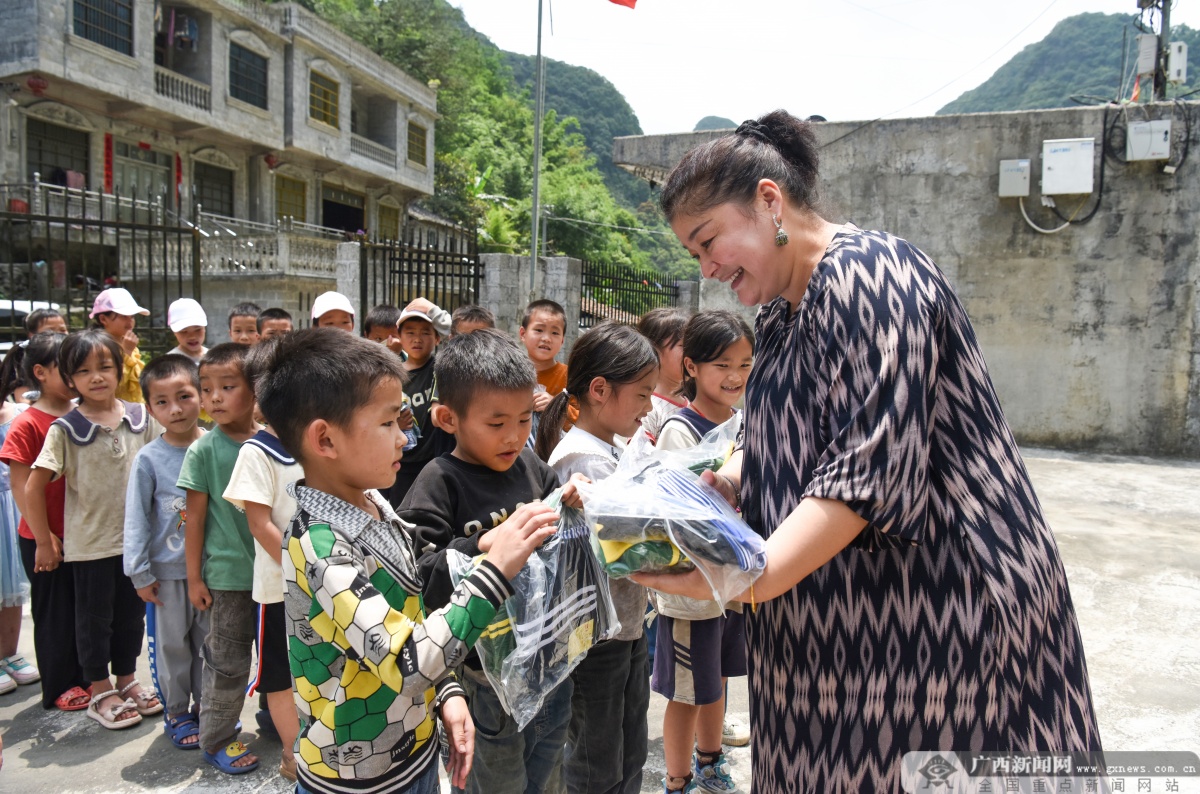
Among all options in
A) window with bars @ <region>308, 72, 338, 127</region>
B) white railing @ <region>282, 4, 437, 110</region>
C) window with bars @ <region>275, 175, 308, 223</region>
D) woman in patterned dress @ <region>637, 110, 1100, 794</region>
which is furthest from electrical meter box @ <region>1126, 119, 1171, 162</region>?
window with bars @ <region>308, 72, 338, 127</region>

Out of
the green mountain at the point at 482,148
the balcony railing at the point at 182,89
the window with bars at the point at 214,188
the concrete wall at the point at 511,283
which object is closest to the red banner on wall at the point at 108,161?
the balcony railing at the point at 182,89

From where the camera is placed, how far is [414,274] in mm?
8391

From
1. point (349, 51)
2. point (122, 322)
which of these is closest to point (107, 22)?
point (349, 51)

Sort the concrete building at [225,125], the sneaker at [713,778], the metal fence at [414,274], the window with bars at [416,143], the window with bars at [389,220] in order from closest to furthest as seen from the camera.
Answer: the sneaker at [713,778], the metal fence at [414,274], the concrete building at [225,125], the window with bars at [416,143], the window with bars at [389,220]

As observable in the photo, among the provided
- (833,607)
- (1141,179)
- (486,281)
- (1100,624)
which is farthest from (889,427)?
(1141,179)

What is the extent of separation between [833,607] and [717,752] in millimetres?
1626

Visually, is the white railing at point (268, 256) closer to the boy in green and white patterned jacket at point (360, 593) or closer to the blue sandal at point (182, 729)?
the blue sandal at point (182, 729)

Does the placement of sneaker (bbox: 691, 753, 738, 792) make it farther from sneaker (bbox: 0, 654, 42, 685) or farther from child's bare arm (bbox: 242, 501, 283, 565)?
sneaker (bbox: 0, 654, 42, 685)

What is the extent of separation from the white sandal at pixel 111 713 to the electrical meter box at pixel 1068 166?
30.5 ft

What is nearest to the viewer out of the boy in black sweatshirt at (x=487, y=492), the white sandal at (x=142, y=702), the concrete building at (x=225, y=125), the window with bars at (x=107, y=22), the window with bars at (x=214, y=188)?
the boy in black sweatshirt at (x=487, y=492)

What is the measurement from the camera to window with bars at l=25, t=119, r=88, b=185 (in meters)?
16.8

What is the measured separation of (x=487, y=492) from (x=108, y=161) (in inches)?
824

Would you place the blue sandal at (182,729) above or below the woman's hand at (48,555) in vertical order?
below

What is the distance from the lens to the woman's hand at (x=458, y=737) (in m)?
1.63
